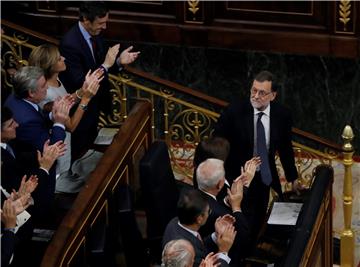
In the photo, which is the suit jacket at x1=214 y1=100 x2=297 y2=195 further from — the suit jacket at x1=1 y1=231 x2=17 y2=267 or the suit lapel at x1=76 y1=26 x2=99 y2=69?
the suit jacket at x1=1 y1=231 x2=17 y2=267

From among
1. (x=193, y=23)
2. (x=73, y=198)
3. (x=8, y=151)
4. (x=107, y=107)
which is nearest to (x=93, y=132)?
(x=107, y=107)

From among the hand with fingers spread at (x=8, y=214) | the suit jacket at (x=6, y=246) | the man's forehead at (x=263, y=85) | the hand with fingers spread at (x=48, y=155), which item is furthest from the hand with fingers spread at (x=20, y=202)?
the man's forehead at (x=263, y=85)

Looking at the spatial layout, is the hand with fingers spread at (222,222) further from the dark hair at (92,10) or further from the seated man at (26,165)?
the dark hair at (92,10)

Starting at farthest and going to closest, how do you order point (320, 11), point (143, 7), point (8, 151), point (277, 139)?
point (143, 7)
point (320, 11)
point (277, 139)
point (8, 151)

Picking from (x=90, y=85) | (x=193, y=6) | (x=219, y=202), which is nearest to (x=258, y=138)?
(x=219, y=202)

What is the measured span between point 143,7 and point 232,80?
3.59 feet

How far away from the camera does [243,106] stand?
775 cm

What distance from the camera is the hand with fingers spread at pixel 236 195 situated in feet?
22.6

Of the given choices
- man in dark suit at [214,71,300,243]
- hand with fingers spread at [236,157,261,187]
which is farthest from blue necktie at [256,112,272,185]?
hand with fingers spread at [236,157,261,187]

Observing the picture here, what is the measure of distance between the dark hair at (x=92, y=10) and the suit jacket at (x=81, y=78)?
15cm

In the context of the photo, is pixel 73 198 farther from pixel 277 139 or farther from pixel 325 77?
pixel 325 77

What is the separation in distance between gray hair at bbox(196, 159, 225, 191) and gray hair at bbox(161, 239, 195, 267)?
0.93m

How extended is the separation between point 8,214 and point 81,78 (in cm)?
217

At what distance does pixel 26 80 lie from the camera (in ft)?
23.3
